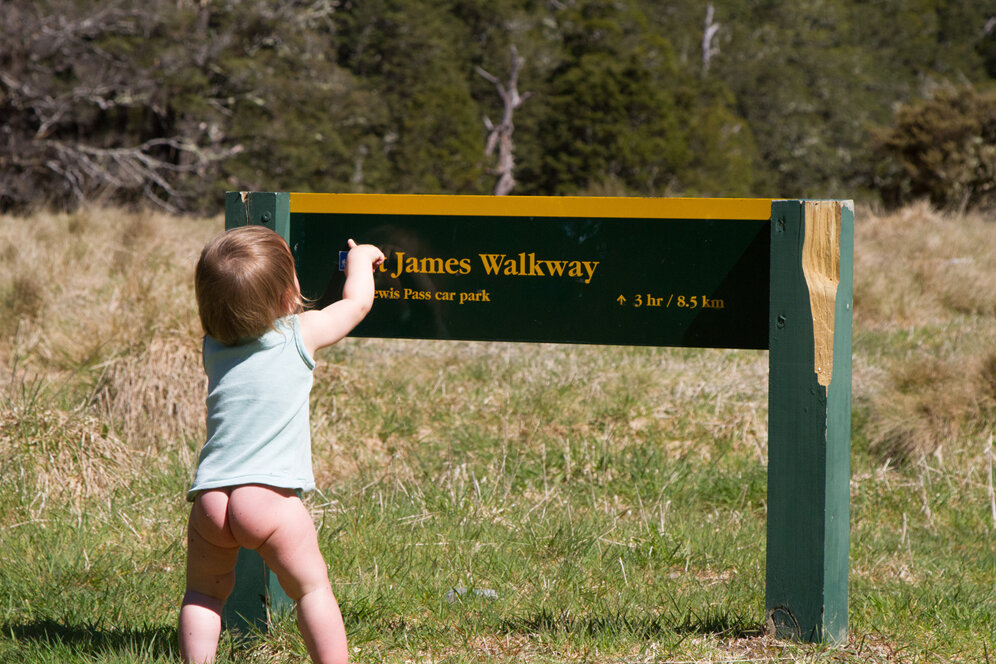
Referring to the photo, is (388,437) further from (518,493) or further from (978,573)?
(978,573)

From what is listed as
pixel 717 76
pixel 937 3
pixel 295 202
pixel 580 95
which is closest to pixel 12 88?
pixel 580 95

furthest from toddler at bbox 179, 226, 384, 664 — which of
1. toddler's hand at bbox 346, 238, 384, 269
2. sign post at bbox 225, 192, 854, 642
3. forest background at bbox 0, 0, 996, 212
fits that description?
forest background at bbox 0, 0, 996, 212

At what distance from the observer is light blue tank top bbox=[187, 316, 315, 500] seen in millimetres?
2375

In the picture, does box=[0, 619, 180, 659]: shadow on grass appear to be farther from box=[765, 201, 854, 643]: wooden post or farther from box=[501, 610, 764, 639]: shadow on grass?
box=[765, 201, 854, 643]: wooden post

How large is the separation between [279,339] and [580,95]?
92.4ft

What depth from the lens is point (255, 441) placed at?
2385 millimetres

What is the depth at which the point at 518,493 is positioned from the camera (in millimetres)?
4422

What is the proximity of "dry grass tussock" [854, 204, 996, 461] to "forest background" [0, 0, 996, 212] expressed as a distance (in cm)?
803

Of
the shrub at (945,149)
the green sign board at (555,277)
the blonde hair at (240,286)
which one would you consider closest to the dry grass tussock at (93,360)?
the green sign board at (555,277)

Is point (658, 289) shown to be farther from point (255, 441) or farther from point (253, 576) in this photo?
point (253, 576)

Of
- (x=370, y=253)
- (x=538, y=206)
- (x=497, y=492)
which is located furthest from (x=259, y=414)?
(x=497, y=492)

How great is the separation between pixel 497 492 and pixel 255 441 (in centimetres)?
197

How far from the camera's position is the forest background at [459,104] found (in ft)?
70.4

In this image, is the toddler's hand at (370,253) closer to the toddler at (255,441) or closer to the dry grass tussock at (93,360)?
the toddler at (255,441)
